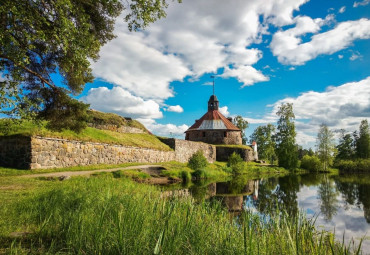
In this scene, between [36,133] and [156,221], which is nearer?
[156,221]

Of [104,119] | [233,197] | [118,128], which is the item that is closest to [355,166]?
[233,197]

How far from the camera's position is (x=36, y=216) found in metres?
4.49

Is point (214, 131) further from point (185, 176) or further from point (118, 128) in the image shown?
point (185, 176)

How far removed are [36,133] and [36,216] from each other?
10.1 metres

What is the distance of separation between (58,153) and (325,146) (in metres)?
42.6

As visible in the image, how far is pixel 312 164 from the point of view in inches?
1495

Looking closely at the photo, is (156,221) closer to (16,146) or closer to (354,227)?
(354,227)

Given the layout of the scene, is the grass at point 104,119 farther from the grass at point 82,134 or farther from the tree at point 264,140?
the tree at point 264,140

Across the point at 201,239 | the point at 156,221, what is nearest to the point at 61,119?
the point at 156,221

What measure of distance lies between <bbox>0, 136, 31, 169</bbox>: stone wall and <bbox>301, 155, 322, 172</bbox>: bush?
39.5 m

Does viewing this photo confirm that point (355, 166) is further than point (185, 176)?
Yes

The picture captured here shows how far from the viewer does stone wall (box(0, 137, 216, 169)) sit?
12461 millimetres

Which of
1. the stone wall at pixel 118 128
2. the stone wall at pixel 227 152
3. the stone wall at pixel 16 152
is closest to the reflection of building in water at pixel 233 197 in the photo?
the stone wall at pixel 16 152

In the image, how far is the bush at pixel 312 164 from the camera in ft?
123
